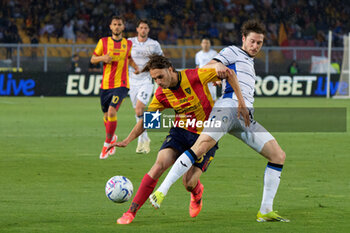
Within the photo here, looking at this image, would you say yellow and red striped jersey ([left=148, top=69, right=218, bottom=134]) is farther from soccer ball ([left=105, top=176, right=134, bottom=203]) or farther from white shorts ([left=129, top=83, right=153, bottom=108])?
white shorts ([left=129, top=83, right=153, bottom=108])

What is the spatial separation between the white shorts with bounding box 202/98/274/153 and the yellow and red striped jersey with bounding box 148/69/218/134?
179 millimetres

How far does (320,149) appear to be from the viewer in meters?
13.3

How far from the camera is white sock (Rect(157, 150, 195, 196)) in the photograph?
6297 millimetres

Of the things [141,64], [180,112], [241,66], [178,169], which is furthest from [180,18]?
[178,169]

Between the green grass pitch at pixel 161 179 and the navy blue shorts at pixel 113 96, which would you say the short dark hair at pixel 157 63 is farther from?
the navy blue shorts at pixel 113 96

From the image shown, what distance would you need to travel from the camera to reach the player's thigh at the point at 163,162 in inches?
264

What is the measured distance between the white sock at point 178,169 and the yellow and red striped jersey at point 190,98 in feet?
1.93

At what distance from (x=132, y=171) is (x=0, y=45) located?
20769mm

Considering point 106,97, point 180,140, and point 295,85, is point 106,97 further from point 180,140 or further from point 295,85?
point 295,85

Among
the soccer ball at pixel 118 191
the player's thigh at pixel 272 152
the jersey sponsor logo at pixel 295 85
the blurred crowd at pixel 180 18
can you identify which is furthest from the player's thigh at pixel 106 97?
the blurred crowd at pixel 180 18

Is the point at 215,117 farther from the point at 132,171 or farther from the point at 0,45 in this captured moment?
the point at 0,45

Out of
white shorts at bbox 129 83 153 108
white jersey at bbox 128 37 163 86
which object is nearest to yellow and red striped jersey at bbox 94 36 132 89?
white shorts at bbox 129 83 153 108

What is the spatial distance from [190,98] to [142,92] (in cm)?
641

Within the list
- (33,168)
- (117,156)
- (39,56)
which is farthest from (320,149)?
(39,56)
